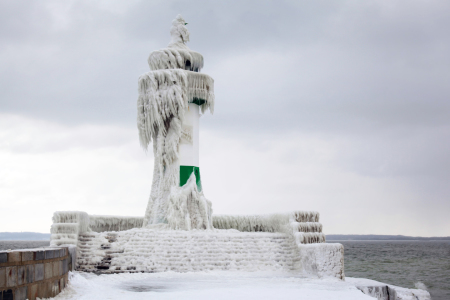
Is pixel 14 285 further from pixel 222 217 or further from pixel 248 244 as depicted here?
pixel 222 217

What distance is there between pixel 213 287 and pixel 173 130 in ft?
35.5

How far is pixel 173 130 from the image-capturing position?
70.4ft

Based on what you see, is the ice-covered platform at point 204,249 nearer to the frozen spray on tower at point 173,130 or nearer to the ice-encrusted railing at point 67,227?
the ice-encrusted railing at point 67,227

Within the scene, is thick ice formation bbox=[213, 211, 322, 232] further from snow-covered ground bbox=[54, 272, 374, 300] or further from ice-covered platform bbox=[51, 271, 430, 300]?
snow-covered ground bbox=[54, 272, 374, 300]

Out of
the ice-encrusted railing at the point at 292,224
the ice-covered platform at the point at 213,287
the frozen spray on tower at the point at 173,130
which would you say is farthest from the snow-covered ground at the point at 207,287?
the frozen spray on tower at the point at 173,130

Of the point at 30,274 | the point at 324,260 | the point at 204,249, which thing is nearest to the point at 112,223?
the point at 204,249

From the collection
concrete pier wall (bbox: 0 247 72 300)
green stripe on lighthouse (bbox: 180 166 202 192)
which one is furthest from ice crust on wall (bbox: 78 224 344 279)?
concrete pier wall (bbox: 0 247 72 300)

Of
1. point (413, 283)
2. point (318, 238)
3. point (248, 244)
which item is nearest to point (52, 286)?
Result: point (248, 244)

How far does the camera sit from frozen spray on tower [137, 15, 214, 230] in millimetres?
20859

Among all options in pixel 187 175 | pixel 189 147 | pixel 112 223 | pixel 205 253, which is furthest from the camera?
pixel 189 147

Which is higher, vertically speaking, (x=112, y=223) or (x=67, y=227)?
(x=112, y=223)

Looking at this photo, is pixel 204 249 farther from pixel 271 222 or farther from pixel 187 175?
pixel 187 175

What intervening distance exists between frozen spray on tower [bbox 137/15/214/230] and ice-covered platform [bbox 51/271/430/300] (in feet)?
21.3

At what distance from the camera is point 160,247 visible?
1595 cm
